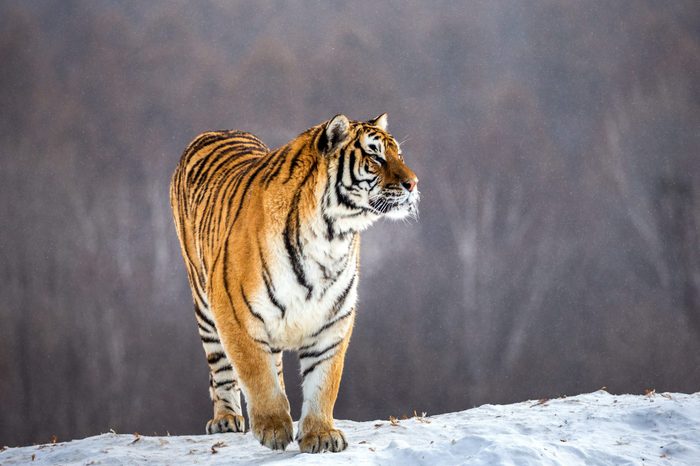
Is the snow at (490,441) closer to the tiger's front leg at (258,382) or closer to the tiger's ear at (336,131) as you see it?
the tiger's front leg at (258,382)

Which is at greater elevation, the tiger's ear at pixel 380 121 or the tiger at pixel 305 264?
the tiger's ear at pixel 380 121

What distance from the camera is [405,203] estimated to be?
520cm

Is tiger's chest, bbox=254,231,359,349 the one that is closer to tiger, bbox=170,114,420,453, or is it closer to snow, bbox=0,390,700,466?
tiger, bbox=170,114,420,453

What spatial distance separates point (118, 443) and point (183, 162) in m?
2.49

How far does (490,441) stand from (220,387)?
253cm

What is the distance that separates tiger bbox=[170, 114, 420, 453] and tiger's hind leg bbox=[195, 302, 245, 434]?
138 centimetres

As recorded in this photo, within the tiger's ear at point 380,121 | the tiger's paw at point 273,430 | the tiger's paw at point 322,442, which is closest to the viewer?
the tiger's paw at point 273,430

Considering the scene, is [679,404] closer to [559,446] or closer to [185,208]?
[559,446]

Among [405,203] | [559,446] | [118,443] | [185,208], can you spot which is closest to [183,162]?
[185,208]

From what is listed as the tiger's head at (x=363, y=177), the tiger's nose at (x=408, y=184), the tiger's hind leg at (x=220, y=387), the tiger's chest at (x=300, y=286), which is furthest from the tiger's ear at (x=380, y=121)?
the tiger's hind leg at (x=220, y=387)

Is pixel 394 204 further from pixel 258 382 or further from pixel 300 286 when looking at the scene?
pixel 258 382

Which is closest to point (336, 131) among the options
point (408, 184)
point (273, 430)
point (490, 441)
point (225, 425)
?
point (408, 184)

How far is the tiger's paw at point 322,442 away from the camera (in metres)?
5.12

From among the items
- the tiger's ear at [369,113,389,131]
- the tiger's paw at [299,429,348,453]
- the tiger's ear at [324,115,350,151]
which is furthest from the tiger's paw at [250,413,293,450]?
the tiger's ear at [369,113,389,131]
